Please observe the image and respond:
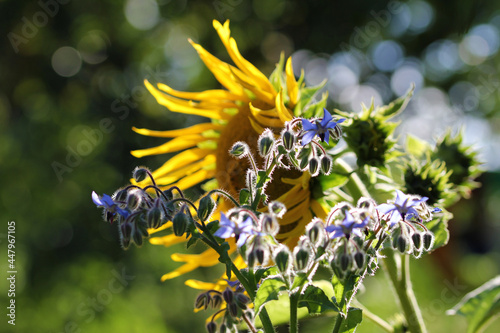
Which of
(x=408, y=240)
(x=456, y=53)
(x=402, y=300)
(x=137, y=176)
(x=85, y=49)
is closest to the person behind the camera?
(x=408, y=240)

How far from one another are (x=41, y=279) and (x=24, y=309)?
1.11ft

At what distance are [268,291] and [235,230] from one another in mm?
124

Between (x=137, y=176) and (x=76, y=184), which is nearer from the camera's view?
(x=137, y=176)

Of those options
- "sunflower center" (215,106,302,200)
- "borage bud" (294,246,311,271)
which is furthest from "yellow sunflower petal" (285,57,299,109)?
"borage bud" (294,246,311,271)

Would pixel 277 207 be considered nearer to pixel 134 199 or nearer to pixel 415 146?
pixel 134 199

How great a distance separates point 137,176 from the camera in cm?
85

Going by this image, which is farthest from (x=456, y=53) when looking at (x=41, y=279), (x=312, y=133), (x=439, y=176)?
(x=312, y=133)

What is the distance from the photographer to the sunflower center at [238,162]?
3.77 feet

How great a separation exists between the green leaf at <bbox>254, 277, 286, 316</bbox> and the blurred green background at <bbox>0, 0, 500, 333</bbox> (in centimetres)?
415

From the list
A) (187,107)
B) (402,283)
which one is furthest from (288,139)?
(187,107)

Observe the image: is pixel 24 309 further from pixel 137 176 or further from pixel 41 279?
pixel 137 176

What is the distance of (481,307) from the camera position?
1259 millimetres

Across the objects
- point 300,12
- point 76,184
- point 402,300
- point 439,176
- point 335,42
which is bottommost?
point 402,300

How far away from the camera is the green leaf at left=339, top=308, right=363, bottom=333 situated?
2.50 ft
